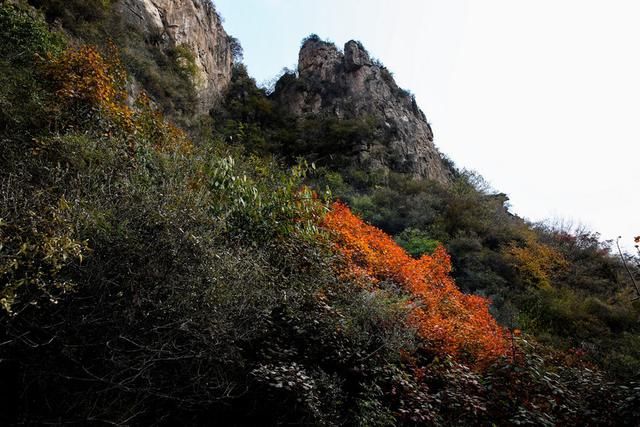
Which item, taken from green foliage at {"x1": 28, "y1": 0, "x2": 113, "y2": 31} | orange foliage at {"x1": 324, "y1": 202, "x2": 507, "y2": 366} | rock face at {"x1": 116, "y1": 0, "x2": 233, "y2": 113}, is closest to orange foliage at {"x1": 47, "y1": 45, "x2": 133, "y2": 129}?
green foliage at {"x1": 28, "y1": 0, "x2": 113, "y2": 31}

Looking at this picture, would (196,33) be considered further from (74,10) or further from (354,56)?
(354,56)

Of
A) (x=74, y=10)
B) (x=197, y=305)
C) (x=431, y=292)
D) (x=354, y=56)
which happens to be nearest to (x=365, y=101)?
(x=354, y=56)

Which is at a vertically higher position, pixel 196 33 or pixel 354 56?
pixel 354 56

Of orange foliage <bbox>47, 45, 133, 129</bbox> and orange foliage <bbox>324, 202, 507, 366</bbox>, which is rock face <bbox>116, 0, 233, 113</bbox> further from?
orange foliage <bbox>324, 202, 507, 366</bbox>

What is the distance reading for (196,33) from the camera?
18.1m

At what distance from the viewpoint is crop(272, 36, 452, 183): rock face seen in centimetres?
2353

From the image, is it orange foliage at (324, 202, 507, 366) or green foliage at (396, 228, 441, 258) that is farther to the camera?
green foliage at (396, 228, 441, 258)

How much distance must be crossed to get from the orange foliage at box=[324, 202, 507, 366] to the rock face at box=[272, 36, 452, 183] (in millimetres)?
11785

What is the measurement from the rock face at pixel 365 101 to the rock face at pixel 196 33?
5.34 metres

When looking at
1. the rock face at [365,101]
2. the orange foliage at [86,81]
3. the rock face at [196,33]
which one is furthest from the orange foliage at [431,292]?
the rock face at [365,101]

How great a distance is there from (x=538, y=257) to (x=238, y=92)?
18178mm

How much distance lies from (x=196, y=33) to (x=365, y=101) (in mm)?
11553

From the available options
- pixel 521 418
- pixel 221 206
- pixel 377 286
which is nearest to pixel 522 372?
pixel 521 418

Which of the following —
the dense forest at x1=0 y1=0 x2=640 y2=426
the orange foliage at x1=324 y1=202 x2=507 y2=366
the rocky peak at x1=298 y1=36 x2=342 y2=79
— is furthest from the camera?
the rocky peak at x1=298 y1=36 x2=342 y2=79
